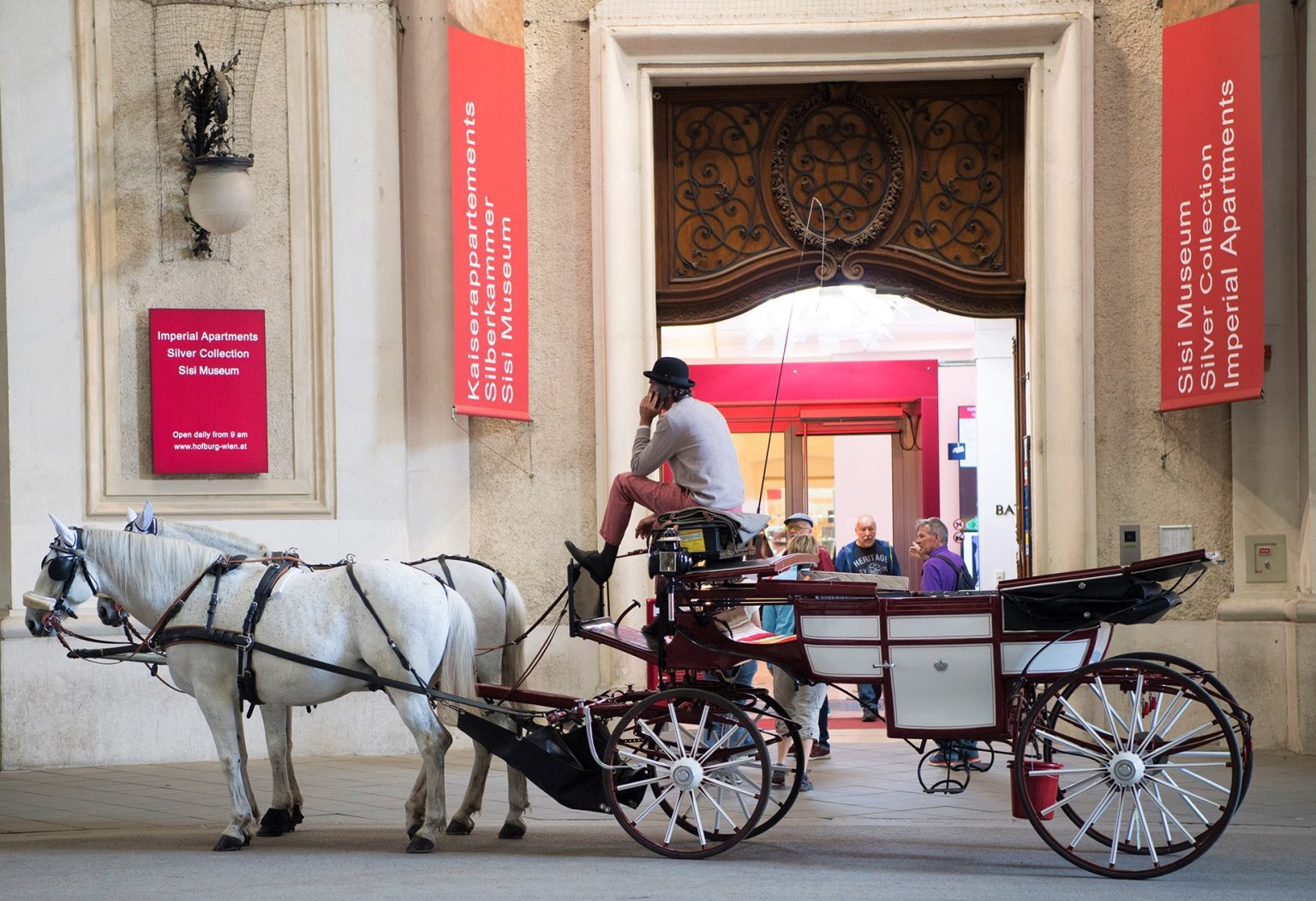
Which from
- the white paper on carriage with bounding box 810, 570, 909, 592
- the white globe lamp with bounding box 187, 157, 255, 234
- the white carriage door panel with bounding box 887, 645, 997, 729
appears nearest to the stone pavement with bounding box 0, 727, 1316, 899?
the white carriage door panel with bounding box 887, 645, 997, 729

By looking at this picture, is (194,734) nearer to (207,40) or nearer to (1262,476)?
(207,40)

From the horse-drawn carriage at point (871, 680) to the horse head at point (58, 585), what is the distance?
0.5 inches

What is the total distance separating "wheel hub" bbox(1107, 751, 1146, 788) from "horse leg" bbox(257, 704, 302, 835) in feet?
12.5

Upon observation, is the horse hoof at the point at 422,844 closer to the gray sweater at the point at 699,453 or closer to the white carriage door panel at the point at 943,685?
the gray sweater at the point at 699,453

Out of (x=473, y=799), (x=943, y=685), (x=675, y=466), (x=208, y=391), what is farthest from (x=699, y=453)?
(x=208, y=391)

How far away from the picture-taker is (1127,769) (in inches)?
221

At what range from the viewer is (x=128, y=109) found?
32.2ft

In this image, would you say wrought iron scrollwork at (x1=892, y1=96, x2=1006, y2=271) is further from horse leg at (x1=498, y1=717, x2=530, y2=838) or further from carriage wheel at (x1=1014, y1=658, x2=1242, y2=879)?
horse leg at (x1=498, y1=717, x2=530, y2=838)

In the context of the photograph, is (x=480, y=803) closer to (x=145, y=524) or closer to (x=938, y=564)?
(x=145, y=524)

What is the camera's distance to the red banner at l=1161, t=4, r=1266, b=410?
31.2 feet

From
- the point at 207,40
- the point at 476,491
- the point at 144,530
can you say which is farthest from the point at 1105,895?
the point at 207,40

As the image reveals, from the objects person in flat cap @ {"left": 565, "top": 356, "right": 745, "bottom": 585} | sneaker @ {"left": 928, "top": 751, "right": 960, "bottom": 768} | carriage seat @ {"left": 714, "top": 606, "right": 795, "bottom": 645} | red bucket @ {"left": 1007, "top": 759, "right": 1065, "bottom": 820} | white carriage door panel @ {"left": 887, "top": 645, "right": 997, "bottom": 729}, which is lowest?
sneaker @ {"left": 928, "top": 751, "right": 960, "bottom": 768}

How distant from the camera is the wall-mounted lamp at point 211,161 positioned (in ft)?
31.2

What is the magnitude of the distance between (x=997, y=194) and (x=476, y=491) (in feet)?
14.8
